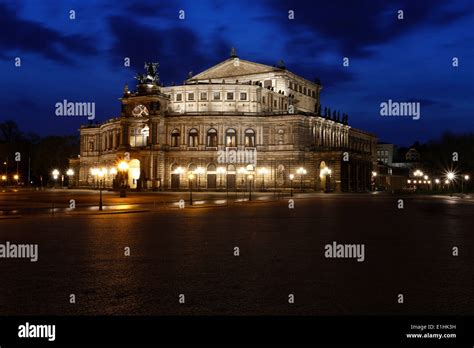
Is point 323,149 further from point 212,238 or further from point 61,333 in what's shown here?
point 61,333

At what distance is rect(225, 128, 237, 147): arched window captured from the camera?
103375 millimetres

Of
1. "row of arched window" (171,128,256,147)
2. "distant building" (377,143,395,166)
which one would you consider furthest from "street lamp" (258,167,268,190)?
"distant building" (377,143,395,166)

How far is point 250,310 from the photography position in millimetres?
9266

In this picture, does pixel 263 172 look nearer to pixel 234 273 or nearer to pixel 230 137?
pixel 230 137

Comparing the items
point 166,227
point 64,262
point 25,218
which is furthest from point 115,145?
point 64,262

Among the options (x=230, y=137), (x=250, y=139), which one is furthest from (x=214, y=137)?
(x=250, y=139)

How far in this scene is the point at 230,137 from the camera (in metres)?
104

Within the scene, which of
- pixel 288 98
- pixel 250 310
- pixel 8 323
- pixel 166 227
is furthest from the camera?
pixel 288 98

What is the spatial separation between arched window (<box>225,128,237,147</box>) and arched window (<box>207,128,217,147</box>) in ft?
7.34

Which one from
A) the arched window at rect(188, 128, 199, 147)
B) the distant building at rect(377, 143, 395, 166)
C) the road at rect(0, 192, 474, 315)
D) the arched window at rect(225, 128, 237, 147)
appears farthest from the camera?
the distant building at rect(377, 143, 395, 166)

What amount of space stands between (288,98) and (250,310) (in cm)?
10631

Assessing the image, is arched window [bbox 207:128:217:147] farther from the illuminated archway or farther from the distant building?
the distant building

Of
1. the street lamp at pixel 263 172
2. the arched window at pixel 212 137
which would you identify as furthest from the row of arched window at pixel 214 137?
the street lamp at pixel 263 172

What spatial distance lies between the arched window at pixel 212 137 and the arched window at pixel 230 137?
7.34 feet
